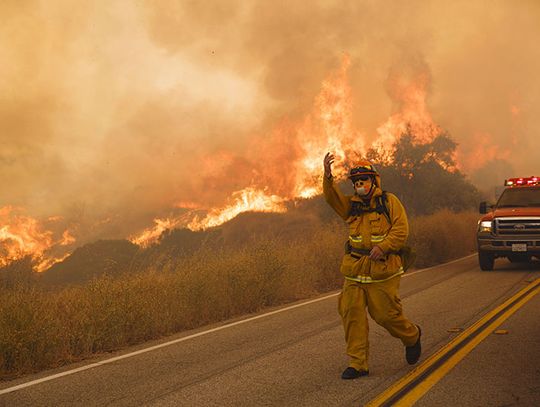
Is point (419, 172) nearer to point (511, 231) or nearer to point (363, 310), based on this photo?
point (511, 231)

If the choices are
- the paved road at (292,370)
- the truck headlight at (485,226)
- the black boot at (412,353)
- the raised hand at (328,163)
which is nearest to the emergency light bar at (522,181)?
the truck headlight at (485,226)

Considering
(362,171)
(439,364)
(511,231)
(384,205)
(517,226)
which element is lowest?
(439,364)

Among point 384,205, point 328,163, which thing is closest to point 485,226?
point 384,205

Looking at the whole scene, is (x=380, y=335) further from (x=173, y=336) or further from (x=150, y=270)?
(x=150, y=270)

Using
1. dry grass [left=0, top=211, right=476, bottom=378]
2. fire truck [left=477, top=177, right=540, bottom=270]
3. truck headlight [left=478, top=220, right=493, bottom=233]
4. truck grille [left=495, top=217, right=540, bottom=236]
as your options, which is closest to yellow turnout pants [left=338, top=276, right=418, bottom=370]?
dry grass [left=0, top=211, right=476, bottom=378]

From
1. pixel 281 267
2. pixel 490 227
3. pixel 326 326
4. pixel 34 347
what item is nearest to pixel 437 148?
pixel 490 227

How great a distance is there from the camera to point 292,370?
21.1ft

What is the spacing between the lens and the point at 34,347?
25.2 feet

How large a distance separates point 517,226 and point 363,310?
36.2ft

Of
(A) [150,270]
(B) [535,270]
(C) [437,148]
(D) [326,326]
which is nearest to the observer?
(D) [326,326]

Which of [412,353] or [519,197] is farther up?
[519,197]

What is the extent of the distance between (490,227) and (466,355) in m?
9.96

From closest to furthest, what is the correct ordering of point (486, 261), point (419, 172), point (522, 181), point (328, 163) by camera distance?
point (328, 163) < point (486, 261) < point (522, 181) < point (419, 172)

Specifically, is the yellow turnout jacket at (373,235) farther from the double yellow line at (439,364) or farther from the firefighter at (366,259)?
the double yellow line at (439,364)
